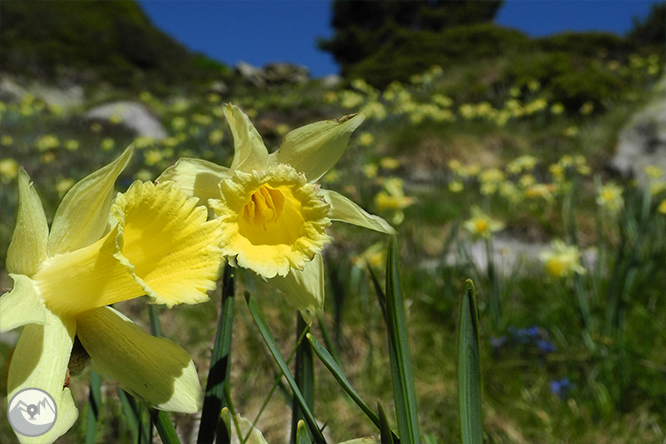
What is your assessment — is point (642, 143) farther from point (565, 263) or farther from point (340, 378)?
point (340, 378)

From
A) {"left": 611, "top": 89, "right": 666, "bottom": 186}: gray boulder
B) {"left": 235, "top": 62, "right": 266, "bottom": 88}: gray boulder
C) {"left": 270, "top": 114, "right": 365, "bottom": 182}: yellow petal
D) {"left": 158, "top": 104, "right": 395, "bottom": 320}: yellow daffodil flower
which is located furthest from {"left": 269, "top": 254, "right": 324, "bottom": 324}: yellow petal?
{"left": 235, "top": 62, "right": 266, "bottom": 88}: gray boulder

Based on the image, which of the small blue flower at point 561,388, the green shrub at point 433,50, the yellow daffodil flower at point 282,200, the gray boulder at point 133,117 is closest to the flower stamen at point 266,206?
the yellow daffodil flower at point 282,200

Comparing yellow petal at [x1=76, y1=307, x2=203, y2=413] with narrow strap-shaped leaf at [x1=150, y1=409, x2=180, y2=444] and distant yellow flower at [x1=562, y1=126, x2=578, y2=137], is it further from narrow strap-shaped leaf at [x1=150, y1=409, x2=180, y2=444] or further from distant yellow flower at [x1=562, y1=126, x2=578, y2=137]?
distant yellow flower at [x1=562, y1=126, x2=578, y2=137]

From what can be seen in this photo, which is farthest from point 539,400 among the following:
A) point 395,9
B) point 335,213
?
point 395,9

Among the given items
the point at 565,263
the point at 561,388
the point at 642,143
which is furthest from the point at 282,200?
the point at 642,143

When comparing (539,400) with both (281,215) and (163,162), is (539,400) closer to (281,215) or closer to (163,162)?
(281,215)

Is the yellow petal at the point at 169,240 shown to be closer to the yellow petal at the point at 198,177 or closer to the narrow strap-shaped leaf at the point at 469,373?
the yellow petal at the point at 198,177

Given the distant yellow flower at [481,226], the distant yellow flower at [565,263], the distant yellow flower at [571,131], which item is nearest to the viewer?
the distant yellow flower at [565,263]
